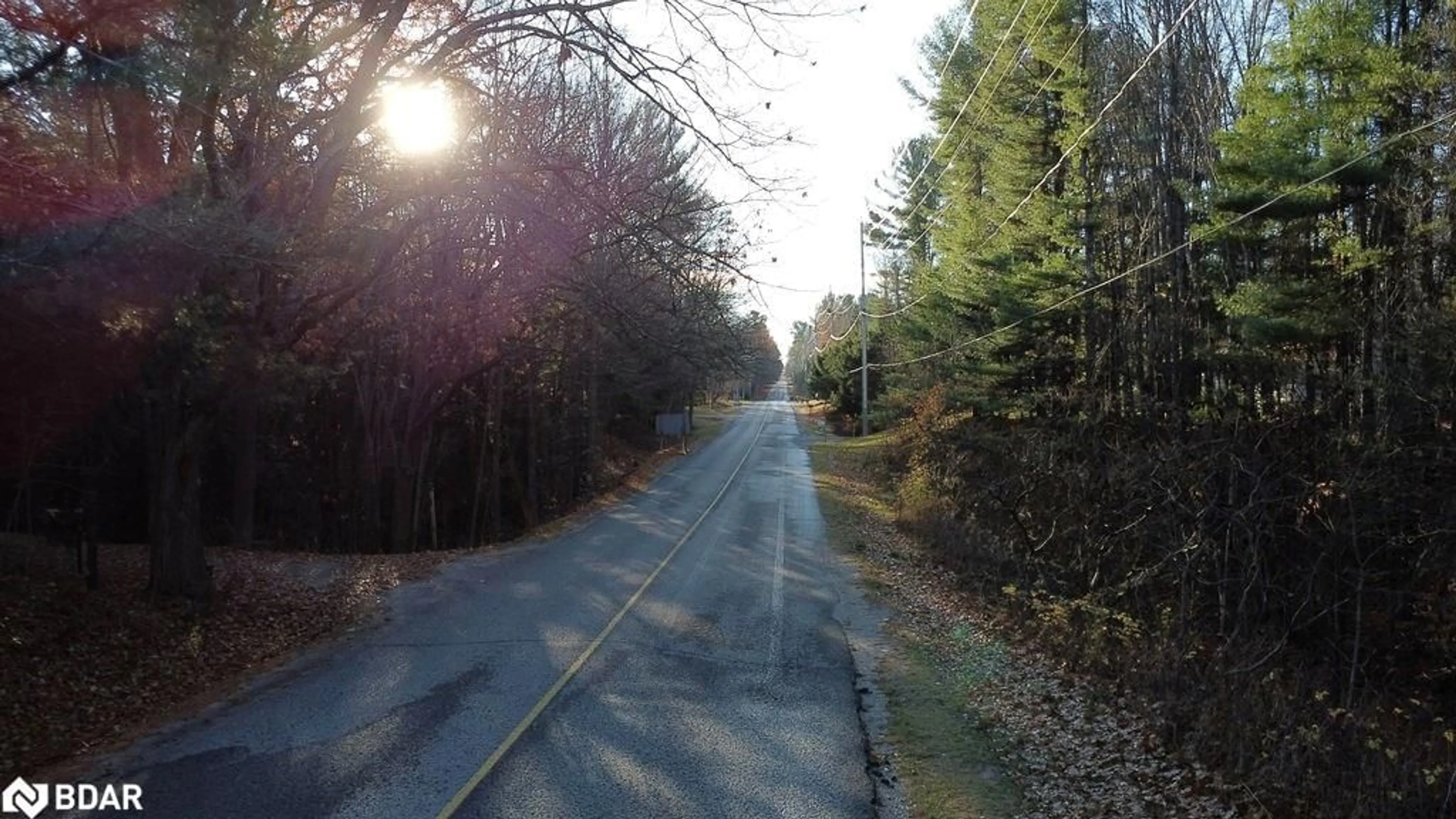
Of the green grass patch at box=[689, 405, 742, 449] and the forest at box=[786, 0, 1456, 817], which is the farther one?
the green grass patch at box=[689, 405, 742, 449]

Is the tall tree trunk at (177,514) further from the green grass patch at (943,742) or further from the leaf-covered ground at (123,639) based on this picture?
the green grass patch at (943,742)

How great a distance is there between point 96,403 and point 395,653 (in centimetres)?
515

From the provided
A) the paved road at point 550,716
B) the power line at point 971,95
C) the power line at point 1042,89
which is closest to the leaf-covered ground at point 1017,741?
the paved road at point 550,716

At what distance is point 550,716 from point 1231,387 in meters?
14.5

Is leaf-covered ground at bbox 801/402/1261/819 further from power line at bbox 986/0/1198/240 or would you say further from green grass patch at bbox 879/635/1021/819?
power line at bbox 986/0/1198/240

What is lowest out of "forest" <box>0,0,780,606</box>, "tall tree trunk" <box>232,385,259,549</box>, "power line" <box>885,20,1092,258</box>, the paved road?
the paved road

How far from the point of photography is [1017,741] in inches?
312

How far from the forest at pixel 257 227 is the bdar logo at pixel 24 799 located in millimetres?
3516

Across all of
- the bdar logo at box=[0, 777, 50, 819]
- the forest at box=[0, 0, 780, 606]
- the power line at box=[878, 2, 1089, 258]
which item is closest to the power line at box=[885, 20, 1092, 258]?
the power line at box=[878, 2, 1089, 258]

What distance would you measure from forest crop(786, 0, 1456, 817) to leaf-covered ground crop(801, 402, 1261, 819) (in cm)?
32

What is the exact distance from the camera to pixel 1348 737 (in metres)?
7.49

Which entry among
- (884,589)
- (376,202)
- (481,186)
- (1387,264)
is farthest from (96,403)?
(1387,264)

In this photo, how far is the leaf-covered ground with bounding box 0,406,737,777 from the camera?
772 cm

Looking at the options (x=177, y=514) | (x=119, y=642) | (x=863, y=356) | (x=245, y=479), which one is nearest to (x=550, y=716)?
(x=119, y=642)
